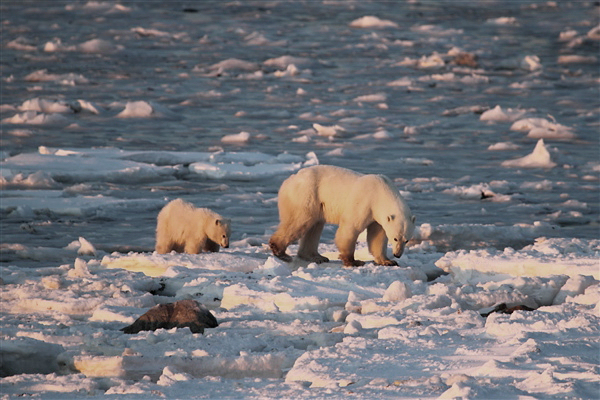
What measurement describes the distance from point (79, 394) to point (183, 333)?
1.01 m

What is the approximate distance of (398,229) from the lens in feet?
25.0

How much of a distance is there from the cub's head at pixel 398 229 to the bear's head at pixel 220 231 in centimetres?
167

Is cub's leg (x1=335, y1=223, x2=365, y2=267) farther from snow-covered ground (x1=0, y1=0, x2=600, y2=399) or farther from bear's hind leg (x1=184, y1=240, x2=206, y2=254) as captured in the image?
bear's hind leg (x1=184, y1=240, x2=206, y2=254)

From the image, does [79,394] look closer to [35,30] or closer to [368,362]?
[368,362]

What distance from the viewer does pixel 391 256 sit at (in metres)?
8.61

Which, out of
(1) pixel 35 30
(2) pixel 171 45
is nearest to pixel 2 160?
(2) pixel 171 45

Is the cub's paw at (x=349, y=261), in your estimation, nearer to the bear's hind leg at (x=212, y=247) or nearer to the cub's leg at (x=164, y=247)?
the bear's hind leg at (x=212, y=247)

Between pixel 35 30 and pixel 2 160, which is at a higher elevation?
pixel 35 30

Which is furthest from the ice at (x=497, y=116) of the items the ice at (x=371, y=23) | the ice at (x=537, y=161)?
the ice at (x=371, y=23)

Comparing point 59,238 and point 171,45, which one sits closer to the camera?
point 59,238

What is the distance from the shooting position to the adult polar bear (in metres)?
7.67

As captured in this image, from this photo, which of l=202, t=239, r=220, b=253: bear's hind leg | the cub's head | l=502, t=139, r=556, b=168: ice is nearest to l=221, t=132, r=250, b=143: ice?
l=502, t=139, r=556, b=168: ice

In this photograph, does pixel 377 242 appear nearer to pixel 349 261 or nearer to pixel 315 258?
pixel 349 261

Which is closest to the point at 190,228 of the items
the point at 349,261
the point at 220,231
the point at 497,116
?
the point at 220,231
